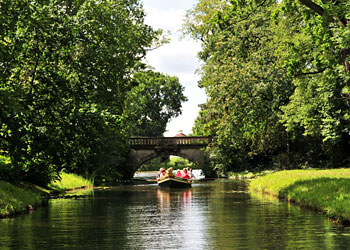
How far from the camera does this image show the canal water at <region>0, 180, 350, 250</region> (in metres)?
11.6

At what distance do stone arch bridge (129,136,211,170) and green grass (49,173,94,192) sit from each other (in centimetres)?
1747

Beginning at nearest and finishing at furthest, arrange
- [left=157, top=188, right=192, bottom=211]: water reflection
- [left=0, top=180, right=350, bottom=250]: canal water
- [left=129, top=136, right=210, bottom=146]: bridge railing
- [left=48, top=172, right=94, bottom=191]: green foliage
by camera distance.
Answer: [left=0, top=180, right=350, bottom=250]: canal water, [left=157, top=188, right=192, bottom=211]: water reflection, [left=48, top=172, right=94, bottom=191]: green foliage, [left=129, top=136, right=210, bottom=146]: bridge railing

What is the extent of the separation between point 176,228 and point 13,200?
704 centimetres

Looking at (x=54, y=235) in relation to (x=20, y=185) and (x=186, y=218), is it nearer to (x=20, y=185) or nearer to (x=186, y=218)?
(x=186, y=218)

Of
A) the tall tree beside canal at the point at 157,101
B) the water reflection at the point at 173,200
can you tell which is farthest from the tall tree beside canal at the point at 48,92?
the tall tree beside canal at the point at 157,101

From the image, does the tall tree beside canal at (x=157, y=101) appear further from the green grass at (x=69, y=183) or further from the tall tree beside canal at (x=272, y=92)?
the green grass at (x=69, y=183)

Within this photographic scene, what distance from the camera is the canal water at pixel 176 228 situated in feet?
37.9

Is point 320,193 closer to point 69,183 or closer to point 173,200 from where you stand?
point 173,200

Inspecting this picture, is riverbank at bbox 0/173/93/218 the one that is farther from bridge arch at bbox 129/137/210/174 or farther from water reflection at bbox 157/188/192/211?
bridge arch at bbox 129/137/210/174

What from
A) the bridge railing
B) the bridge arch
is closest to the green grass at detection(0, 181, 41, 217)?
the bridge arch

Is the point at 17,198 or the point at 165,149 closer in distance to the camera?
the point at 17,198

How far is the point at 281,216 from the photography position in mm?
16391

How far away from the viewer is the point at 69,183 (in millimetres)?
32312

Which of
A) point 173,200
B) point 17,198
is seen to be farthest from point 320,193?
point 17,198
